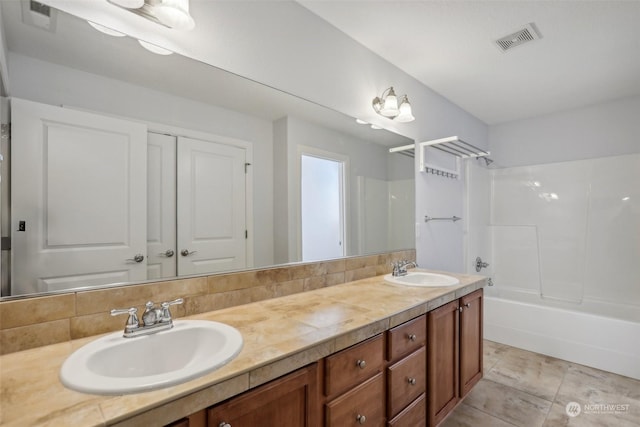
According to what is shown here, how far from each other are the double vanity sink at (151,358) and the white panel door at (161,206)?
0.24 metres

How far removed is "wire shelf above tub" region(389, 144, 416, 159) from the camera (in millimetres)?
2303

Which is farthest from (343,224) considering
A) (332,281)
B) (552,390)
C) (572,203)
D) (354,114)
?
(572,203)

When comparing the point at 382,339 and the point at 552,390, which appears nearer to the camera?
the point at 382,339

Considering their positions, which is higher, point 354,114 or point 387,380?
point 354,114

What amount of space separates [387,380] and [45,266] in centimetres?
132

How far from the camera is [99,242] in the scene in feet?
3.43

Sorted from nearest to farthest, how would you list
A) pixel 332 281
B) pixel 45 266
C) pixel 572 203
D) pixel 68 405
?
1. pixel 68 405
2. pixel 45 266
3. pixel 332 281
4. pixel 572 203

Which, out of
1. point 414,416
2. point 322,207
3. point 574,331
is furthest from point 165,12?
point 574,331

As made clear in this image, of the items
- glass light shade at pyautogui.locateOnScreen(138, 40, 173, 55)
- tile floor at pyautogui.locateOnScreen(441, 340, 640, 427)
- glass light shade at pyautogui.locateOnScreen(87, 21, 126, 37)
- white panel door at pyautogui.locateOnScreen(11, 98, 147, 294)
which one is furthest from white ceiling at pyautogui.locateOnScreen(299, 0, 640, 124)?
tile floor at pyautogui.locateOnScreen(441, 340, 640, 427)

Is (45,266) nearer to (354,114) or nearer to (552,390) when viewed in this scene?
(354,114)

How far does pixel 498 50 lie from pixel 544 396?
8.00 feet

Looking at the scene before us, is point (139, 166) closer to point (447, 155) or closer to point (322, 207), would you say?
point (322, 207)

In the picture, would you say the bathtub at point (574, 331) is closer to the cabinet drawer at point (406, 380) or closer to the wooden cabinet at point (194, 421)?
the cabinet drawer at point (406, 380)

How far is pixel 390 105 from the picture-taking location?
2027 millimetres
